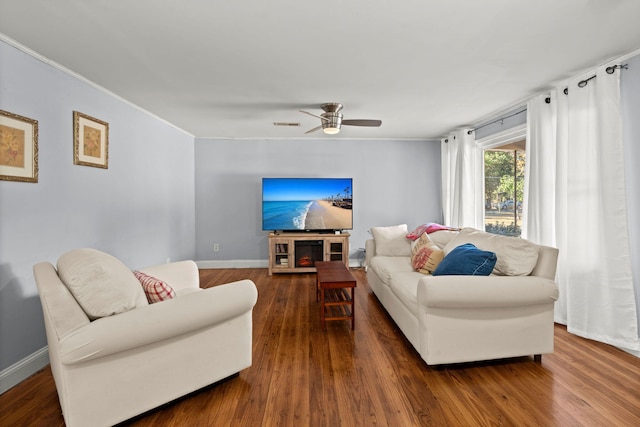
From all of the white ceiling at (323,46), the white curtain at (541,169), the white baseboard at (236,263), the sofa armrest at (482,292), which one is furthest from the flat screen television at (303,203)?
the sofa armrest at (482,292)

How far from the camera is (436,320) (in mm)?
2131

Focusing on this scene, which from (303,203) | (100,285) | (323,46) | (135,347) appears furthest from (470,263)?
(303,203)

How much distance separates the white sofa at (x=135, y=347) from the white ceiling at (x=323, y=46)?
1470mm

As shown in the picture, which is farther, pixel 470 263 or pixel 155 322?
pixel 470 263

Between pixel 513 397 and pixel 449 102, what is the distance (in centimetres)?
289

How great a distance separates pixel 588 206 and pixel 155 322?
3.45 m

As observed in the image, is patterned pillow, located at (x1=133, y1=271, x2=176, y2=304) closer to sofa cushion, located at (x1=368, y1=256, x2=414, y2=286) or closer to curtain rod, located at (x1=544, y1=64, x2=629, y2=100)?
sofa cushion, located at (x1=368, y1=256, x2=414, y2=286)

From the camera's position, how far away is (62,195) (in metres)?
2.48

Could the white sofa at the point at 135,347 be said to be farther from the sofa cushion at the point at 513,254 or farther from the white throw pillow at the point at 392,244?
the white throw pillow at the point at 392,244

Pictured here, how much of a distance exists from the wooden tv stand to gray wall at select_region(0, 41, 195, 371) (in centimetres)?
170

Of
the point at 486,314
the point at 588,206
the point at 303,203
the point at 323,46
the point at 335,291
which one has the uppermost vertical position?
the point at 323,46

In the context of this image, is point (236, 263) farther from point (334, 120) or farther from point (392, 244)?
point (334, 120)

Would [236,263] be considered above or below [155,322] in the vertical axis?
below

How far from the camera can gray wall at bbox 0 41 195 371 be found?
2068mm
